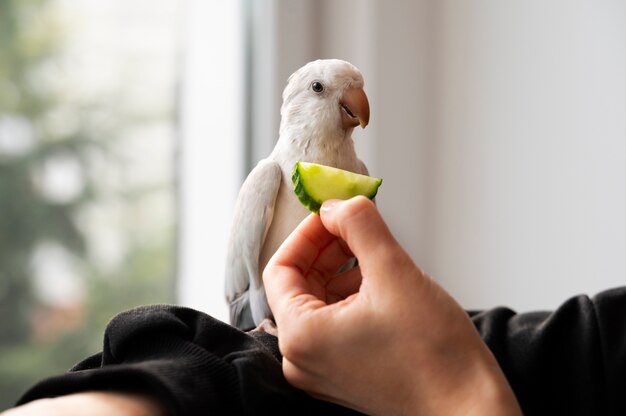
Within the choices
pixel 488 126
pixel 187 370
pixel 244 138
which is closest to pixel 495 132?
pixel 488 126

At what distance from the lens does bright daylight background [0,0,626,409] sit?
105 centimetres

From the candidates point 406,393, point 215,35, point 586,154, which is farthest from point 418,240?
point 406,393

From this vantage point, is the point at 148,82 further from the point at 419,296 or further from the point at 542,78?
the point at 419,296

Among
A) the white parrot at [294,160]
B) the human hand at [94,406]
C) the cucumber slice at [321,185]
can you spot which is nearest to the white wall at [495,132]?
the white parrot at [294,160]

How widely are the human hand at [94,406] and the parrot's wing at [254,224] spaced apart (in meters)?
0.34

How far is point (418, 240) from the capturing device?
1343mm

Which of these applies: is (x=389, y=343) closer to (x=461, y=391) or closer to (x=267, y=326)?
(x=461, y=391)

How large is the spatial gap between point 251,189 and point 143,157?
52cm

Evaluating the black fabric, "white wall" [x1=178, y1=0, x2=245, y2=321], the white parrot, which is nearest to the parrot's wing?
the white parrot

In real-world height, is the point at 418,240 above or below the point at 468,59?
below

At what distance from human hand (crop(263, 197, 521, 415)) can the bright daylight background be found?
76 centimetres

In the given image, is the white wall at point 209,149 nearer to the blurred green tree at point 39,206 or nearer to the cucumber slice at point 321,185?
the blurred green tree at point 39,206

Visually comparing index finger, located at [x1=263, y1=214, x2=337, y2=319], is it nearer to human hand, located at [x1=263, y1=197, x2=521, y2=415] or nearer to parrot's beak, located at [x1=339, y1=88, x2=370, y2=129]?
human hand, located at [x1=263, y1=197, x2=521, y2=415]

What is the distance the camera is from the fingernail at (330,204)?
44 cm
